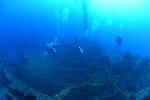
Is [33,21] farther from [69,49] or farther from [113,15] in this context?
[69,49]

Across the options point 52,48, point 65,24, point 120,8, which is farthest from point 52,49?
point 120,8

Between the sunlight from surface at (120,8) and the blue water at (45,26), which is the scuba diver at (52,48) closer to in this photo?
the blue water at (45,26)

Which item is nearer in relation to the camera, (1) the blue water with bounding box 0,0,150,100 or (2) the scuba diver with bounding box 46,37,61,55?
(2) the scuba diver with bounding box 46,37,61,55

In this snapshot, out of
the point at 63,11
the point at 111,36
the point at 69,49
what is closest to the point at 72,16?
the point at 63,11

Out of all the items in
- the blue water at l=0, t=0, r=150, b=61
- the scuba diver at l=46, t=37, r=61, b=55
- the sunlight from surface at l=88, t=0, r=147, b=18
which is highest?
the sunlight from surface at l=88, t=0, r=147, b=18

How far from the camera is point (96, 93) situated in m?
11.4

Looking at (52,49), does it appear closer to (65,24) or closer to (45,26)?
(65,24)

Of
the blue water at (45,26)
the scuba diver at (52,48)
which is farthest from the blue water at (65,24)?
the scuba diver at (52,48)

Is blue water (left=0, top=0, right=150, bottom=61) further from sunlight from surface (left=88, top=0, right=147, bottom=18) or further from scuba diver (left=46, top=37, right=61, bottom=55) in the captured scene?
scuba diver (left=46, top=37, right=61, bottom=55)

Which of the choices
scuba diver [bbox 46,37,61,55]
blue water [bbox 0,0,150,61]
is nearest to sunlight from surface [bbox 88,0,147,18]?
blue water [bbox 0,0,150,61]

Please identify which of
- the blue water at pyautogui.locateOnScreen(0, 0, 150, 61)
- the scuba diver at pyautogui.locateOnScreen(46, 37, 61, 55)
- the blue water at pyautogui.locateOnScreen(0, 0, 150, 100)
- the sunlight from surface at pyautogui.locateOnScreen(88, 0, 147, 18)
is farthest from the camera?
the sunlight from surface at pyautogui.locateOnScreen(88, 0, 147, 18)

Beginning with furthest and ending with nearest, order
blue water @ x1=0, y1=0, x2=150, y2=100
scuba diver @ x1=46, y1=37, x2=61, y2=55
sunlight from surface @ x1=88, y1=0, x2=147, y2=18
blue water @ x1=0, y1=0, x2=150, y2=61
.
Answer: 1. sunlight from surface @ x1=88, y1=0, x2=147, y2=18
2. blue water @ x1=0, y1=0, x2=150, y2=61
3. blue water @ x1=0, y1=0, x2=150, y2=100
4. scuba diver @ x1=46, y1=37, x2=61, y2=55

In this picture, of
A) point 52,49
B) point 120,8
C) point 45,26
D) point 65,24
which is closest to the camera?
point 52,49

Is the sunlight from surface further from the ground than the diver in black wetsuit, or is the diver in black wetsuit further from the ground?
the sunlight from surface
